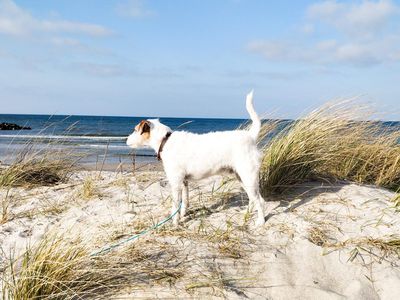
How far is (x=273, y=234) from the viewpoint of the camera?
163 inches

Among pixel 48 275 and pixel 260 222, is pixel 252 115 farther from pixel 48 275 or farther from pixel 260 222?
pixel 48 275

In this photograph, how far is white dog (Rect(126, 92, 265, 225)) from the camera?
434 centimetres

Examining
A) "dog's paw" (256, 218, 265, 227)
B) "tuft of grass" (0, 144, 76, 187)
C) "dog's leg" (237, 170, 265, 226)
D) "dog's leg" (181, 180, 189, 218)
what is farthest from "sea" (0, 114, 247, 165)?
"dog's paw" (256, 218, 265, 227)

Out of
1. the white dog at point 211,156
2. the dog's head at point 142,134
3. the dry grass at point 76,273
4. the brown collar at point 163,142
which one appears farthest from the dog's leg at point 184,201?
the dry grass at point 76,273

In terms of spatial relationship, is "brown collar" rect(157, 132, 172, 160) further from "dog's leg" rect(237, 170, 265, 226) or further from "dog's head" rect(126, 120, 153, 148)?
"dog's leg" rect(237, 170, 265, 226)

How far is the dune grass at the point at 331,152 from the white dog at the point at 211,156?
0.85 meters

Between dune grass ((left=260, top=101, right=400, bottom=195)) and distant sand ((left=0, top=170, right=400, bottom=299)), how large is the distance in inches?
11.8

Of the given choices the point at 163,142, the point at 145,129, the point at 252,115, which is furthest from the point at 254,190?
the point at 145,129

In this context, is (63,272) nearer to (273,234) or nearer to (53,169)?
(273,234)

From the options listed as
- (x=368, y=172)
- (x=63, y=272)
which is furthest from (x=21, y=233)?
(x=368, y=172)

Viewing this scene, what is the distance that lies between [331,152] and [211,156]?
85.9 inches

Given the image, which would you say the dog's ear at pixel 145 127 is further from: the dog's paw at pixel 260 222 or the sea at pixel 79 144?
the dog's paw at pixel 260 222

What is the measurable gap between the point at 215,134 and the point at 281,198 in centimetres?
126

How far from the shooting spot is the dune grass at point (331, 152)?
526 centimetres
